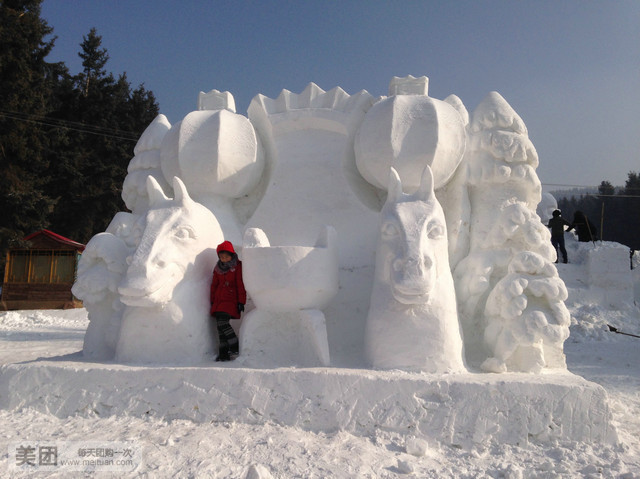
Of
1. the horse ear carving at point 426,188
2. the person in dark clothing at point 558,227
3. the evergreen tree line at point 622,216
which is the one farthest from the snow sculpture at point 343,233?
the evergreen tree line at point 622,216

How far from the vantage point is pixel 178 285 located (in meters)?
3.18

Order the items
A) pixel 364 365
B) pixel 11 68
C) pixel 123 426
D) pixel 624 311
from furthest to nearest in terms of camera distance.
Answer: pixel 11 68 < pixel 624 311 < pixel 364 365 < pixel 123 426

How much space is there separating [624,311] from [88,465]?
10940 mm

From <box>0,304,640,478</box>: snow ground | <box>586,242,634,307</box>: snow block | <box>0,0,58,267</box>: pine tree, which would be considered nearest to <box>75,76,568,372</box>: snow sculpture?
<box>0,304,640,478</box>: snow ground

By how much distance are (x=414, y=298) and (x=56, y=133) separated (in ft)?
56.4

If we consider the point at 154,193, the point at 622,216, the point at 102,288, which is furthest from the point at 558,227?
the point at 622,216

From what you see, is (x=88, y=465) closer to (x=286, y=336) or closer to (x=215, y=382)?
(x=215, y=382)

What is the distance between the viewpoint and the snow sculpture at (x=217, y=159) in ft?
12.9

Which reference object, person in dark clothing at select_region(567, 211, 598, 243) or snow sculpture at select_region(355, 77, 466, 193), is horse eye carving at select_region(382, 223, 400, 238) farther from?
person in dark clothing at select_region(567, 211, 598, 243)

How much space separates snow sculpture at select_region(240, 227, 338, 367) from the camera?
9.87ft

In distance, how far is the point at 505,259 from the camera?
132 inches

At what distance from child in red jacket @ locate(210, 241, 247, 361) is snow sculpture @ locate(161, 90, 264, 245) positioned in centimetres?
55

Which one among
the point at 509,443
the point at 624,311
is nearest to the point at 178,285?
the point at 509,443

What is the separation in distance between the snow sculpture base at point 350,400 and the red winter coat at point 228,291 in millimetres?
447
